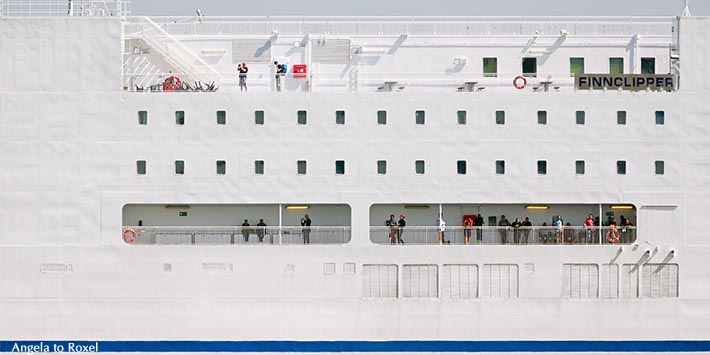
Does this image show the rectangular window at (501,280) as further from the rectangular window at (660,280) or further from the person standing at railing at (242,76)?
the person standing at railing at (242,76)

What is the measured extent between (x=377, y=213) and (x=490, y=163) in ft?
9.00

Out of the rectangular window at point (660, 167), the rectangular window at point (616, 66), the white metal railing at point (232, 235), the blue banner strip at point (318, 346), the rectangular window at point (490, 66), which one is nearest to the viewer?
the blue banner strip at point (318, 346)

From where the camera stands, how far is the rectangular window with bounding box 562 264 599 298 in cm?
2484

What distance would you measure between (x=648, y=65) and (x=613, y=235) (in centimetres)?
460

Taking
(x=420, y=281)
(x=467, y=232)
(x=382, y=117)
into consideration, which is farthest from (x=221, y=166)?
(x=467, y=232)

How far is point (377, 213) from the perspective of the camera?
84.5ft

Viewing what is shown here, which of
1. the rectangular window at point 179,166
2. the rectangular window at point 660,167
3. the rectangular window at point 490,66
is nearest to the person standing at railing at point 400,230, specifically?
the rectangular window at point 490,66

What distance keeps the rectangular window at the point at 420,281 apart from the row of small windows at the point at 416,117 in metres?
3.07

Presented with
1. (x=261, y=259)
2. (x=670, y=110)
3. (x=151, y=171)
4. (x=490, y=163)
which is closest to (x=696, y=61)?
(x=670, y=110)

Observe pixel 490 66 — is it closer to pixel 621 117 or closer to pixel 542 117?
pixel 542 117

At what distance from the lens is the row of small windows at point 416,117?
24.8 meters

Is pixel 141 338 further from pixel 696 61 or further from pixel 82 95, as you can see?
pixel 696 61

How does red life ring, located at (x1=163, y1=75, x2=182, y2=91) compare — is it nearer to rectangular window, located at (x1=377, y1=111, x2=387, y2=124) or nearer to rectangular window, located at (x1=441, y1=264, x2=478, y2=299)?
rectangular window, located at (x1=377, y1=111, x2=387, y2=124)

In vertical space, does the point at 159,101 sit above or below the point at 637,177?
above
